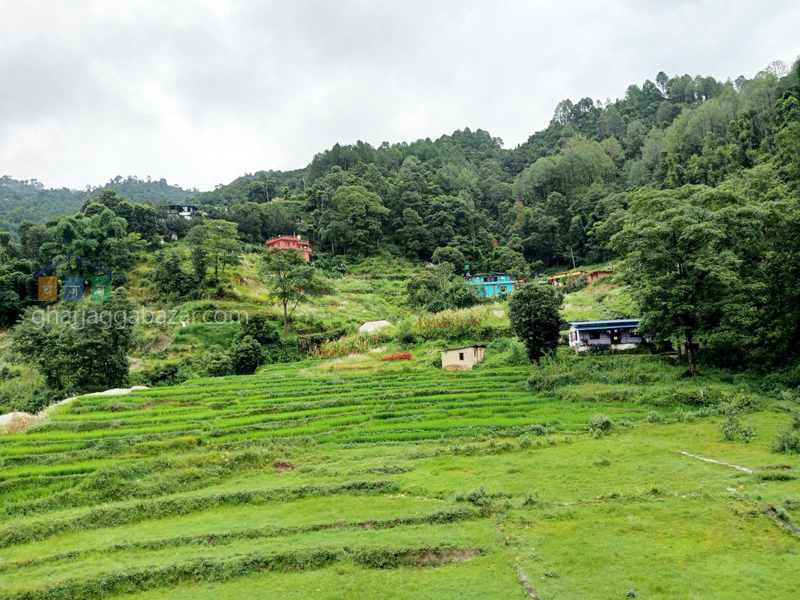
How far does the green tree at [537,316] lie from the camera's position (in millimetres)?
25562

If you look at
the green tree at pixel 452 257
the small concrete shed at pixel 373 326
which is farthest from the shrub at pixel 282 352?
the green tree at pixel 452 257

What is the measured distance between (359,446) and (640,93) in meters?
136

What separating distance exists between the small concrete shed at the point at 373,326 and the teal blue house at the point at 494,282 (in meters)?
19.5

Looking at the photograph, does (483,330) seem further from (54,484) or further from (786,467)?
(54,484)

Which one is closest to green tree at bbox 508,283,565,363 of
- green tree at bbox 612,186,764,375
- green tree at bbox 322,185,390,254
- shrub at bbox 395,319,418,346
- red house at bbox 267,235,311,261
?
green tree at bbox 612,186,764,375

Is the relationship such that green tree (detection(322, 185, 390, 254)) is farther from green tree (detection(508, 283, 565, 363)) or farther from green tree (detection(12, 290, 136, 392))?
green tree (detection(508, 283, 565, 363))

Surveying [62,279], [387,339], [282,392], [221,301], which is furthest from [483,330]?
[62,279]

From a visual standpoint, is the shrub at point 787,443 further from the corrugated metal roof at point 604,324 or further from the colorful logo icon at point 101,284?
the colorful logo icon at point 101,284

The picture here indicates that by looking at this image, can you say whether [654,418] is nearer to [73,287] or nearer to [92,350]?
[92,350]

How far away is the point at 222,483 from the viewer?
1418 centimetres

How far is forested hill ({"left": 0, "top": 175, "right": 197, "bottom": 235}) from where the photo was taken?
350 feet

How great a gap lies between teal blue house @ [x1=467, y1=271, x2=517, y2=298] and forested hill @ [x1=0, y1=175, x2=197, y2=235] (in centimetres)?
6267

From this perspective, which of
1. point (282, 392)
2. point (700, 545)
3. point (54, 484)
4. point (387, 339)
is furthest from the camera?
point (387, 339)

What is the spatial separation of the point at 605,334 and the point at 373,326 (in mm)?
18666
